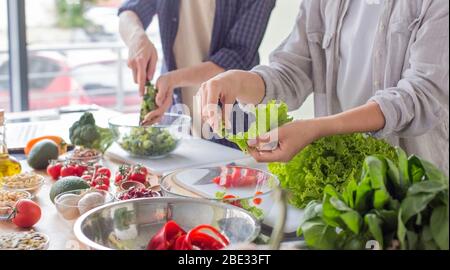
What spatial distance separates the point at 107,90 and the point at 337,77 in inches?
180

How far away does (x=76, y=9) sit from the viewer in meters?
5.89

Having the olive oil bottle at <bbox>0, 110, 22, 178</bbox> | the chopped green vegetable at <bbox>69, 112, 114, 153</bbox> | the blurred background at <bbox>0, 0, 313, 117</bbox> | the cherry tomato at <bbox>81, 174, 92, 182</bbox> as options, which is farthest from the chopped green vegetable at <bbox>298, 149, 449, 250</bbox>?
the blurred background at <bbox>0, 0, 313, 117</bbox>

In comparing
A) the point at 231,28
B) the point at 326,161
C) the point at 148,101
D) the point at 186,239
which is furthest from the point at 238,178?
the point at 231,28

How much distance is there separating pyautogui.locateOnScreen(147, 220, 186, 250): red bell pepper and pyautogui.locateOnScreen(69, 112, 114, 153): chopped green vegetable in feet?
2.74

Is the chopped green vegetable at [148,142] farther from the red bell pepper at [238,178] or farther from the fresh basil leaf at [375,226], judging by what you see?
the fresh basil leaf at [375,226]

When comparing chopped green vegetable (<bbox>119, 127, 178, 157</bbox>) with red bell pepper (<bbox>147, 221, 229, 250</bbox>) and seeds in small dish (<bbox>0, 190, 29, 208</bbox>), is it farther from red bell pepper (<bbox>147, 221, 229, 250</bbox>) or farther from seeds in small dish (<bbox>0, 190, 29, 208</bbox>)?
red bell pepper (<bbox>147, 221, 229, 250</bbox>)

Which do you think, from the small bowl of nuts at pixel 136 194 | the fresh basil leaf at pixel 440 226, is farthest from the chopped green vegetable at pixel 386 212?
the small bowl of nuts at pixel 136 194

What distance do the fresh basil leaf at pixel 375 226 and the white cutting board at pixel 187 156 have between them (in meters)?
0.92

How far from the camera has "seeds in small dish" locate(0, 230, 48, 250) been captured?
100 centimetres

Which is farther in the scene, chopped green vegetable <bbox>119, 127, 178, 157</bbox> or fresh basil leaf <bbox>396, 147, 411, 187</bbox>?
chopped green vegetable <bbox>119, 127, 178, 157</bbox>

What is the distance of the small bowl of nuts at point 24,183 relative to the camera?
4.47 ft
